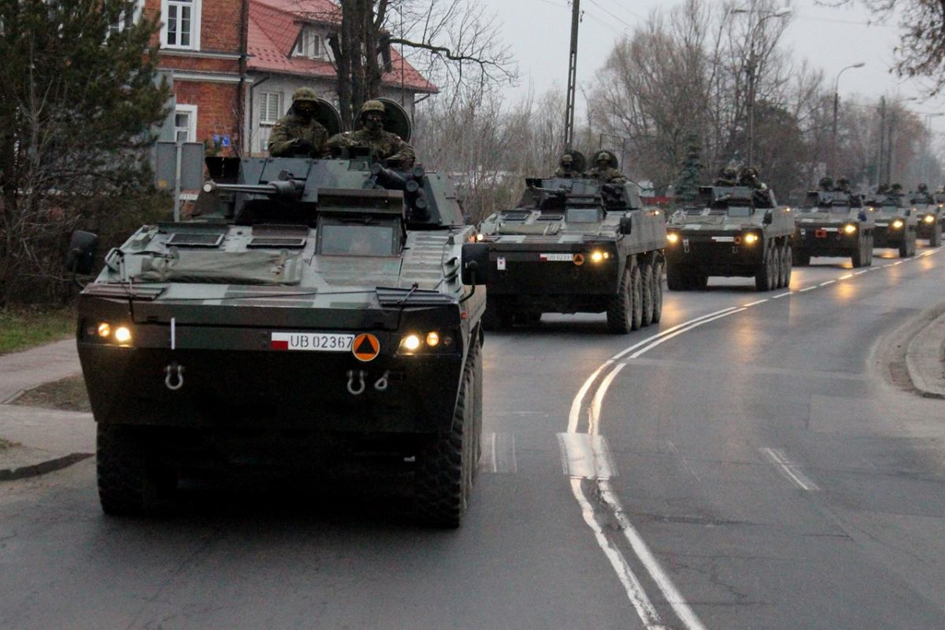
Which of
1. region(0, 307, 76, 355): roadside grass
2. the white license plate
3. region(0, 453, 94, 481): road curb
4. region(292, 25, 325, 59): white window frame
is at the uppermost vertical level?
region(292, 25, 325, 59): white window frame

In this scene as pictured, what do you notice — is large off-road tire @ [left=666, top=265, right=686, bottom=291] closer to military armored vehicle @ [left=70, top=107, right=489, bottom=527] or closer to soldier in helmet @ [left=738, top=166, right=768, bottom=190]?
soldier in helmet @ [left=738, top=166, right=768, bottom=190]

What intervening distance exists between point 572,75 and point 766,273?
7360 mm

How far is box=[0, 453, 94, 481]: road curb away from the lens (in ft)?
31.5

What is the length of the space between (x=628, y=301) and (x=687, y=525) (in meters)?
12.6

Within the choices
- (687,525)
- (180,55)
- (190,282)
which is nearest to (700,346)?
(687,525)

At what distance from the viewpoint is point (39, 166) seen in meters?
19.1

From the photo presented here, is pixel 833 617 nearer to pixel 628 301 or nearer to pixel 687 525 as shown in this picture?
pixel 687 525

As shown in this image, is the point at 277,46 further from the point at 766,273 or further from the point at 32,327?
the point at 32,327

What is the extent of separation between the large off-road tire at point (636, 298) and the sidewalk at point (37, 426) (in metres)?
8.65

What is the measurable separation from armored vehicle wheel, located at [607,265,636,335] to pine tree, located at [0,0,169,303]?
21.5ft

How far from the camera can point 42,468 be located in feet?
32.5

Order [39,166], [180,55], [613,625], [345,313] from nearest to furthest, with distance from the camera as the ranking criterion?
[613,625]
[345,313]
[39,166]
[180,55]

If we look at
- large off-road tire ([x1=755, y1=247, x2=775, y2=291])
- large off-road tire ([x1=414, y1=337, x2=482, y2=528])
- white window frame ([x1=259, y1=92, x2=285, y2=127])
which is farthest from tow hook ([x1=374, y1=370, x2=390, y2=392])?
white window frame ([x1=259, y1=92, x2=285, y2=127])

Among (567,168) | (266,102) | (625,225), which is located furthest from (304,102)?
(266,102)
